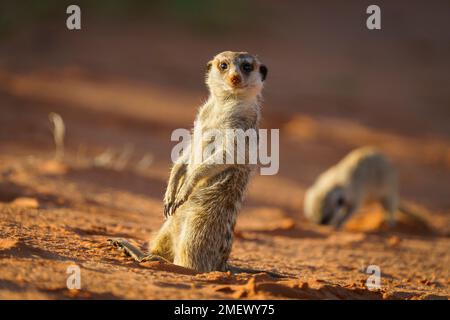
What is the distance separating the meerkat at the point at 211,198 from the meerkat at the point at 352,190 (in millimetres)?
4139

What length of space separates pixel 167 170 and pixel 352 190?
108 inches

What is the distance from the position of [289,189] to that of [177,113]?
10.6 feet

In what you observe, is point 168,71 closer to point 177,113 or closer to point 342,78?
point 177,113

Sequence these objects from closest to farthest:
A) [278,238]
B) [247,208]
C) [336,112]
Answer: [278,238]
[247,208]
[336,112]

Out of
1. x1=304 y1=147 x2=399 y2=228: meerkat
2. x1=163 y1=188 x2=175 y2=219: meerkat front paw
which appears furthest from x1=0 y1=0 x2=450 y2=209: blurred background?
x1=163 y1=188 x2=175 y2=219: meerkat front paw

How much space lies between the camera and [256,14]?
65.0ft

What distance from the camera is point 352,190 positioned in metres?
9.62

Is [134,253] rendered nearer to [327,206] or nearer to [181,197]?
[181,197]

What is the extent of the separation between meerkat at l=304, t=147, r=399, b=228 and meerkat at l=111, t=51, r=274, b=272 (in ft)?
13.6

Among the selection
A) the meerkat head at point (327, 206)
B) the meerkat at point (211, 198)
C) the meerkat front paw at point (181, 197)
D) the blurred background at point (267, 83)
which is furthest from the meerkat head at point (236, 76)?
the blurred background at point (267, 83)

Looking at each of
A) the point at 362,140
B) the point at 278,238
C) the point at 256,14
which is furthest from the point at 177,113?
the point at 256,14

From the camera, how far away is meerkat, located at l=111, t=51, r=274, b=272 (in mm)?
4918

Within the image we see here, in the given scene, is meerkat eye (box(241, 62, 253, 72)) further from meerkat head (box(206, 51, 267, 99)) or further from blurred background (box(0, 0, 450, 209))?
blurred background (box(0, 0, 450, 209))

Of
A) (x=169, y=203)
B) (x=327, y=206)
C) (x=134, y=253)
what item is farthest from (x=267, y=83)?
(x=134, y=253)
